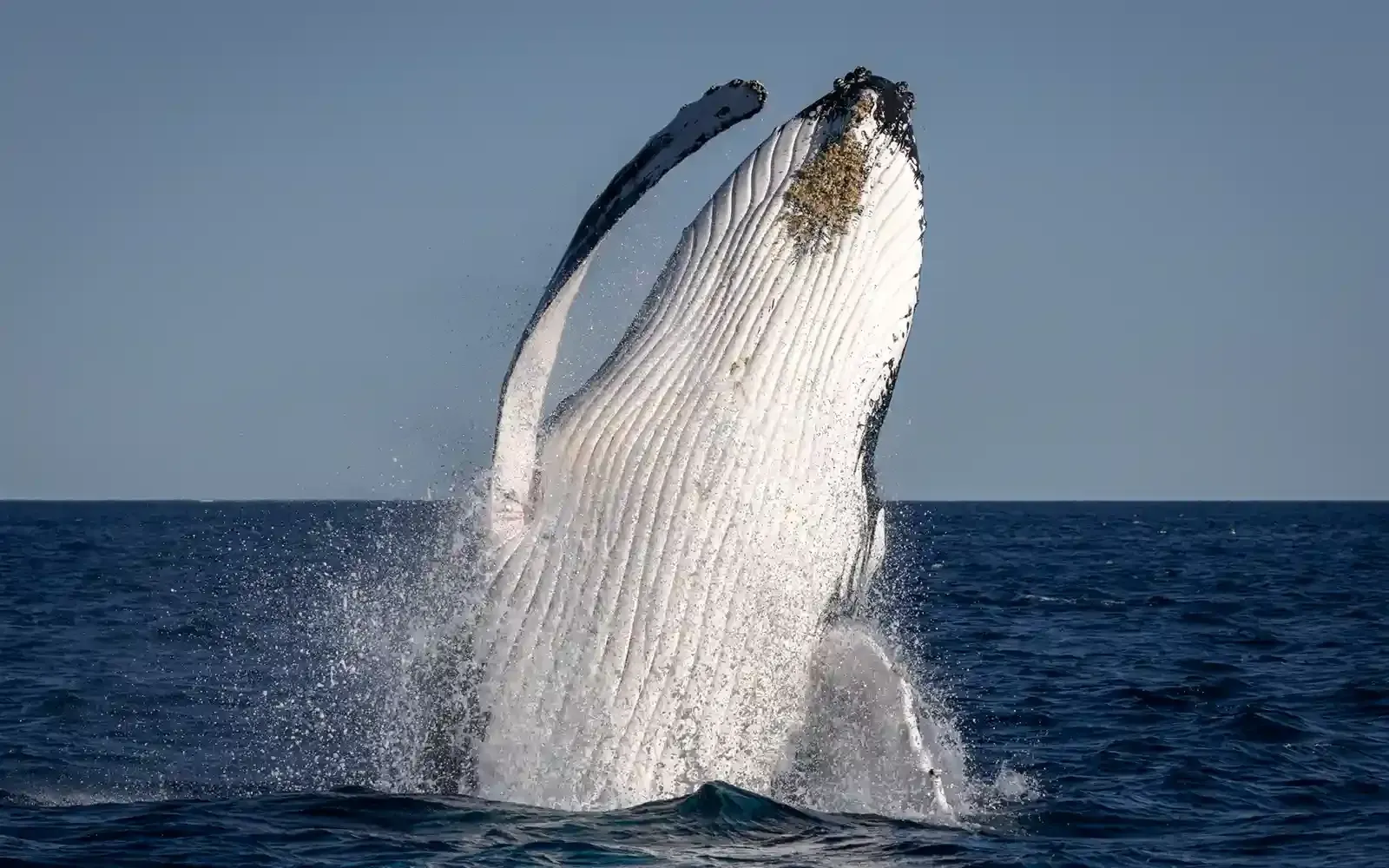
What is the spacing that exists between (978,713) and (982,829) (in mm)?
5891

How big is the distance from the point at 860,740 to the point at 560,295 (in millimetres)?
A: 2908

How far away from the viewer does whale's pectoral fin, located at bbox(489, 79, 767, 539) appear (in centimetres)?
754

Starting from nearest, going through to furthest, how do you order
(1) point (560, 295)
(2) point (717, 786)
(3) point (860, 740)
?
(1) point (560, 295) → (2) point (717, 786) → (3) point (860, 740)

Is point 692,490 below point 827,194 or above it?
below

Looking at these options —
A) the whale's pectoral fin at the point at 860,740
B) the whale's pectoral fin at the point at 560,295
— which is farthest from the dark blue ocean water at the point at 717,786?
the whale's pectoral fin at the point at 560,295

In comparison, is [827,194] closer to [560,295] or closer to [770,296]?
[770,296]

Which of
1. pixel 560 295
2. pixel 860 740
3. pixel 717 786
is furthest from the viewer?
pixel 860 740

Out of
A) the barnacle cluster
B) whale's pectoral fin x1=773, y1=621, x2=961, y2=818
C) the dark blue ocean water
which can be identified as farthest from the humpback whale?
whale's pectoral fin x1=773, y1=621, x2=961, y2=818

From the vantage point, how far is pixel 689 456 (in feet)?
25.4

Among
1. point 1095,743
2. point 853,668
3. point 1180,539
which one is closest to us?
point 853,668

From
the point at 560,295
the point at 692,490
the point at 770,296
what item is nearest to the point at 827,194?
the point at 770,296

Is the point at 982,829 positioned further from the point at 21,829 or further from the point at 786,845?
the point at 21,829

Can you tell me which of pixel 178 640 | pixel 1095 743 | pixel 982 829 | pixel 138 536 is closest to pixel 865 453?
pixel 982 829

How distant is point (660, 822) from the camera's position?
7.86 meters
